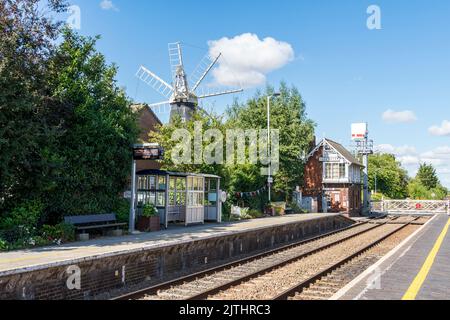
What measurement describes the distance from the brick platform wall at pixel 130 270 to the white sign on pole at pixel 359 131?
4597 centimetres

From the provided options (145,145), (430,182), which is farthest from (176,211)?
(430,182)

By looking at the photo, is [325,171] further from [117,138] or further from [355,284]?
[355,284]

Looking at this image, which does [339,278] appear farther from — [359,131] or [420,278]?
[359,131]

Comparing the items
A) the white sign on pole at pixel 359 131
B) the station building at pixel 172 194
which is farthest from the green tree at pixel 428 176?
the station building at pixel 172 194

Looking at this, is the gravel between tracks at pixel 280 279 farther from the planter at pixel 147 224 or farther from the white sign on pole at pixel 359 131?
the white sign on pole at pixel 359 131

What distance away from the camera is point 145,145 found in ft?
63.6

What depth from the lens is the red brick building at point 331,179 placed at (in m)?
49.8

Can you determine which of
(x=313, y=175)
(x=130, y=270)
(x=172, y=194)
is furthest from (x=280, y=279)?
(x=313, y=175)

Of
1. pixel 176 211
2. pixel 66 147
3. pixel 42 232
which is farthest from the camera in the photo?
pixel 176 211

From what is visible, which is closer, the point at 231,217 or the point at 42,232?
the point at 42,232

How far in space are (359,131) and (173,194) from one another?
4733 centimetres

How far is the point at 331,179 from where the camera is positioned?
50.7 meters

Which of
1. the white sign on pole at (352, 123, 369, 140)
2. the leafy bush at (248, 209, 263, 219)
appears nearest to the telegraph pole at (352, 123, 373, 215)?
the white sign on pole at (352, 123, 369, 140)
